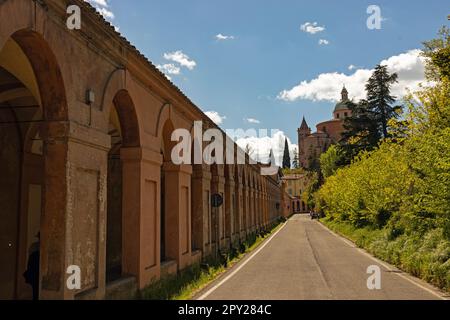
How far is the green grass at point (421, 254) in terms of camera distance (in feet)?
33.7

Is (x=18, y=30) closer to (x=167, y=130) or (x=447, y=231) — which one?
(x=167, y=130)

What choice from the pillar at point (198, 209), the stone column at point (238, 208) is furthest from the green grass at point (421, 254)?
the stone column at point (238, 208)

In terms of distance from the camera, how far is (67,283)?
606 centimetres

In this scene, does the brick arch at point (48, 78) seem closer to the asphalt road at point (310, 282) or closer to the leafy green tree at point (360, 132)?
the asphalt road at point (310, 282)

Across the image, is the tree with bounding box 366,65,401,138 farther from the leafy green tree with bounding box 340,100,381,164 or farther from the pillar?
the pillar

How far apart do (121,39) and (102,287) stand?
4.67 meters

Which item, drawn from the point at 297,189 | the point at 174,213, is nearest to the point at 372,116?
the point at 174,213

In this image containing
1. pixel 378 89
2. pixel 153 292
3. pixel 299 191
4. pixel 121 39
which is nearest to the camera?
pixel 121 39

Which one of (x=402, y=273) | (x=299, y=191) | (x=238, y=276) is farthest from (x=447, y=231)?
(x=299, y=191)

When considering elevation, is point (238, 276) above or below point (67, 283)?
below

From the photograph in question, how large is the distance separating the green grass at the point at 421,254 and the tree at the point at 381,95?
26391 mm

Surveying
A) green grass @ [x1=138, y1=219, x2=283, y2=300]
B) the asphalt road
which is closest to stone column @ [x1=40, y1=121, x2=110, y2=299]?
green grass @ [x1=138, y1=219, x2=283, y2=300]

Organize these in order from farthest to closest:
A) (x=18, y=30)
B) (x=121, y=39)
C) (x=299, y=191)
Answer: (x=299, y=191)
(x=121, y=39)
(x=18, y=30)

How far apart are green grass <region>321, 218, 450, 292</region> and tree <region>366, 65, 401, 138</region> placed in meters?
26.4
